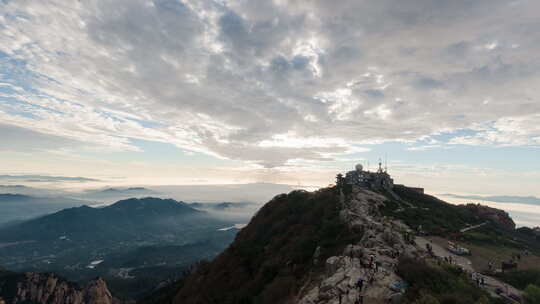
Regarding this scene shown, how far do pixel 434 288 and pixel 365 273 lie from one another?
5.70 m

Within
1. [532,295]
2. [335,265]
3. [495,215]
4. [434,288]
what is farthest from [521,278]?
[495,215]

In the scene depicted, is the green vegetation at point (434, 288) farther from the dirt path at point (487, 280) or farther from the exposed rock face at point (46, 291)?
the exposed rock face at point (46, 291)

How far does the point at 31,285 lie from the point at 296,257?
19389 centimetres

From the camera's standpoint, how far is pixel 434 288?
20250mm

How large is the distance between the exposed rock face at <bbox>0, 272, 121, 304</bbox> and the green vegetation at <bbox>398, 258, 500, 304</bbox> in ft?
→ 602

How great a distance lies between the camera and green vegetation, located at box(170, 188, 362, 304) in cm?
3198

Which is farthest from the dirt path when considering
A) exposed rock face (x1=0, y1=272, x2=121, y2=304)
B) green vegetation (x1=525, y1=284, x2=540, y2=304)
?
exposed rock face (x1=0, y1=272, x2=121, y2=304)

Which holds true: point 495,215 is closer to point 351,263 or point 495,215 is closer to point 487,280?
point 487,280

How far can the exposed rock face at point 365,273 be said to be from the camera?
819 inches

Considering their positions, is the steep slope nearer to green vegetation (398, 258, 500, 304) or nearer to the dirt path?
green vegetation (398, 258, 500, 304)

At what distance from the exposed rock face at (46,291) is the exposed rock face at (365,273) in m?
176

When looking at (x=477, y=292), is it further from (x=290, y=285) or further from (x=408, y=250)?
(x=290, y=285)

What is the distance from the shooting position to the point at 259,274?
3919 cm

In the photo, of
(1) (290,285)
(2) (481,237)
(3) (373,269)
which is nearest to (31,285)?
(1) (290,285)
